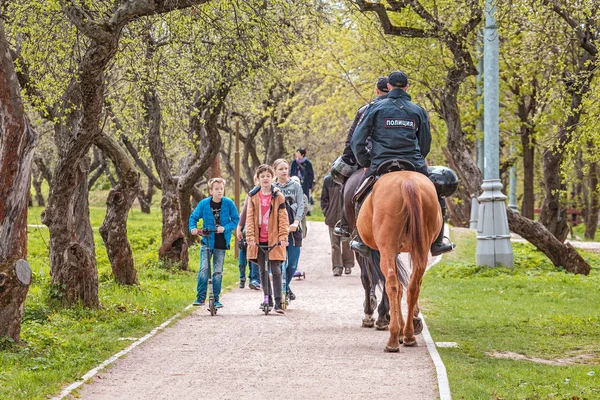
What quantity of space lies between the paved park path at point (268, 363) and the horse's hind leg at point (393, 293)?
148mm

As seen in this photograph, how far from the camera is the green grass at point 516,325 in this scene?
833 centimetres

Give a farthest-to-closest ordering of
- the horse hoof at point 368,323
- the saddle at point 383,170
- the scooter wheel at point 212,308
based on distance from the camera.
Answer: the scooter wheel at point 212,308, the horse hoof at point 368,323, the saddle at point 383,170

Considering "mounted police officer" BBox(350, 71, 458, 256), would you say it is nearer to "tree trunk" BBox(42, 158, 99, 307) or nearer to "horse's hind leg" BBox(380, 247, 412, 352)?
"horse's hind leg" BBox(380, 247, 412, 352)

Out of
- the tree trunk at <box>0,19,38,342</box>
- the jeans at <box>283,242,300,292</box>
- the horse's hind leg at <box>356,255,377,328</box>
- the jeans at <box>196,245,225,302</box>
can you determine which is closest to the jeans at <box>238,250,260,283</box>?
the jeans at <box>283,242,300,292</box>

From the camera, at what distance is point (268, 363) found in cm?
938

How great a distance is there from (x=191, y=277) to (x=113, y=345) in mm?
9526

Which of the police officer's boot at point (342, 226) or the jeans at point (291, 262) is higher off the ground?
the police officer's boot at point (342, 226)

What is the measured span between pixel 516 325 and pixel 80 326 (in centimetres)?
542

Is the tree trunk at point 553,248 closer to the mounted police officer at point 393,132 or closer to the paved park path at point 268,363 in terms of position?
the paved park path at point 268,363

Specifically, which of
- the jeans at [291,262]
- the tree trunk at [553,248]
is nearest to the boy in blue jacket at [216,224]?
the jeans at [291,262]

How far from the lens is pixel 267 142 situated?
1689 inches

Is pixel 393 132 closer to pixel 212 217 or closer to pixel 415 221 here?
pixel 415 221

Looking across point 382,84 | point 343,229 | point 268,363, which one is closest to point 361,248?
point 343,229

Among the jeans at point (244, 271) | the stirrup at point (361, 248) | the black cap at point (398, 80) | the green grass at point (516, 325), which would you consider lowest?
the green grass at point (516, 325)
